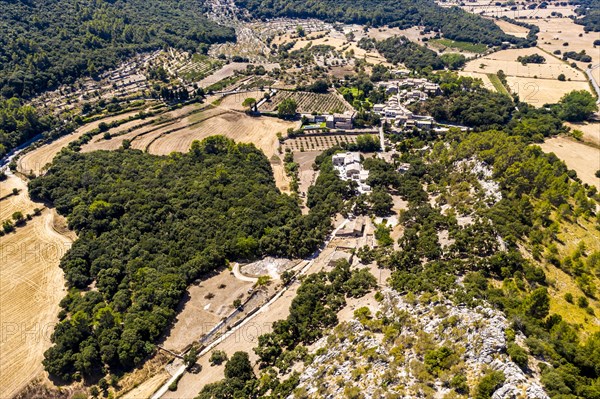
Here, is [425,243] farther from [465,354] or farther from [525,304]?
[465,354]

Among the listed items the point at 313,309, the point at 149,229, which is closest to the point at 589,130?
the point at 313,309

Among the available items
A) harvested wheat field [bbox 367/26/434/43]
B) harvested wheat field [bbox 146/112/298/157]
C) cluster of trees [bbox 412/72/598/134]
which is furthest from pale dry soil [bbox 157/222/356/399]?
harvested wheat field [bbox 367/26/434/43]

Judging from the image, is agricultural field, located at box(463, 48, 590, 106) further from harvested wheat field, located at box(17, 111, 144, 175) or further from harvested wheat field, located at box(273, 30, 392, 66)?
harvested wheat field, located at box(17, 111, 144, 175)

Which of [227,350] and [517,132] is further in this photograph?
[517,132]

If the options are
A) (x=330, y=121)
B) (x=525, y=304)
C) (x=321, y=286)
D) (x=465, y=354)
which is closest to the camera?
(x=465, y=354)

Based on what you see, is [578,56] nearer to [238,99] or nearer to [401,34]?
[401,34]

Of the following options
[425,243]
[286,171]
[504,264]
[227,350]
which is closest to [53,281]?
[227,350]

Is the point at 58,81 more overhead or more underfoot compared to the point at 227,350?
more overhead
